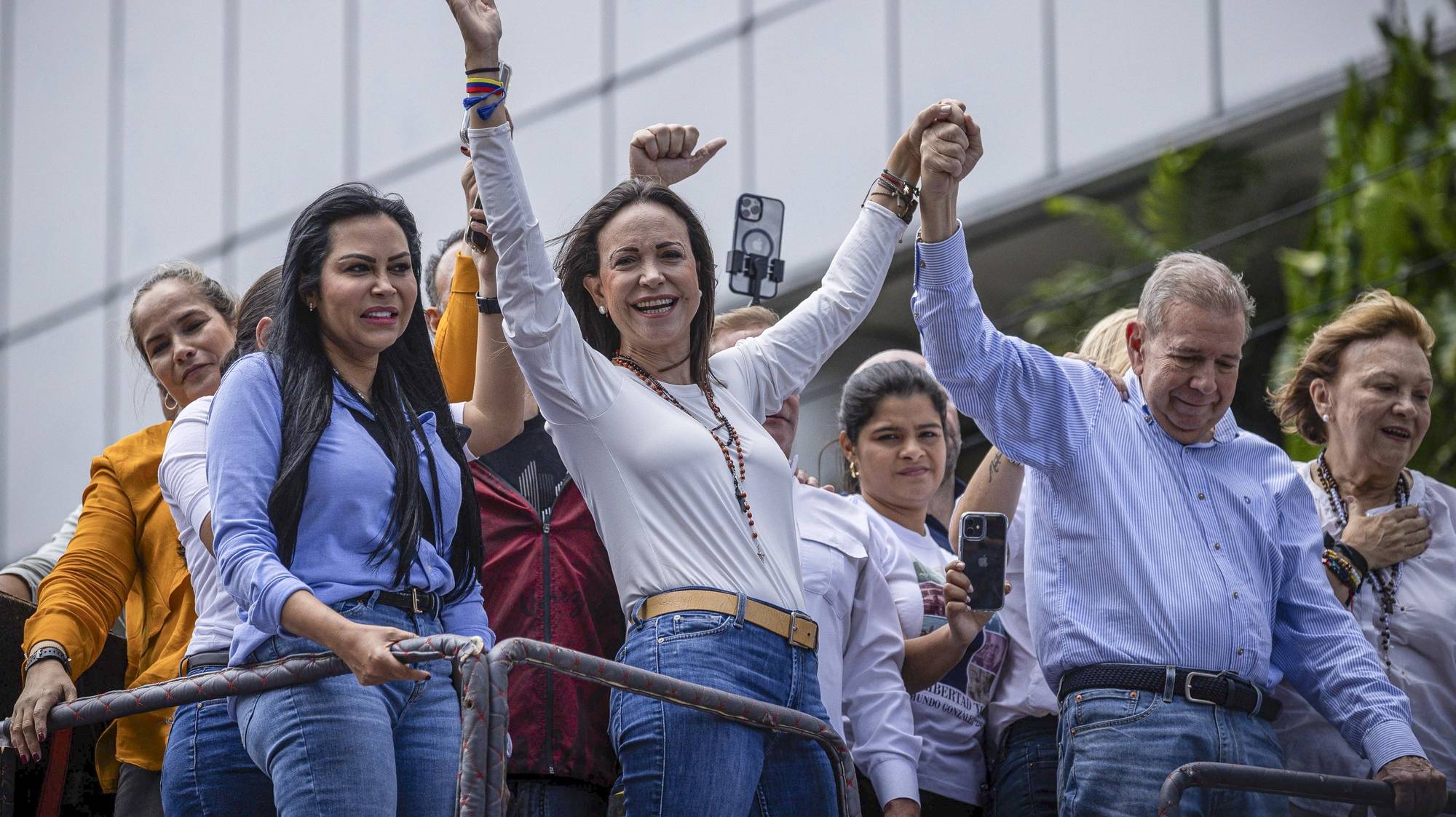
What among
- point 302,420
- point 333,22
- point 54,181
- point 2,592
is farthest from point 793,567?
point 54,181

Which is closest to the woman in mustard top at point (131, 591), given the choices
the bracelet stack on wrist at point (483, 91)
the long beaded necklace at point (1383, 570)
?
the bracelet stack on wrist at point (483, 91)

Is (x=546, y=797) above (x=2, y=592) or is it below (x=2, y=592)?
below

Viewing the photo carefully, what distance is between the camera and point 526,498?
4008 millimetres

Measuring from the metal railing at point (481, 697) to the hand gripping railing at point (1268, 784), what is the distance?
653 mm

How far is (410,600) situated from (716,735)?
63cm

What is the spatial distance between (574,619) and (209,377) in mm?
1248

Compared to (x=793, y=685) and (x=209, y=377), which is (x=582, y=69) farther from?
(x=793, y=685)

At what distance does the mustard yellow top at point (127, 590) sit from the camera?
3975mm

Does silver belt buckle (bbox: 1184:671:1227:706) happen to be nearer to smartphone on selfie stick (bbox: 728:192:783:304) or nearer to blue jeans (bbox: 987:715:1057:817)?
blue jeans (bbox: 987:715:1057:817)

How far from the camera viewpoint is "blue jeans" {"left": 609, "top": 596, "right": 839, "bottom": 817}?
132 inches

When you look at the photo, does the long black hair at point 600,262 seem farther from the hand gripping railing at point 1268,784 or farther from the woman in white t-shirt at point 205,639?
the hand gripping railing at point 1268,784

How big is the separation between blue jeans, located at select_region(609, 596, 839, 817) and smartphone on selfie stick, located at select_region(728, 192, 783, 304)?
1.50 metres

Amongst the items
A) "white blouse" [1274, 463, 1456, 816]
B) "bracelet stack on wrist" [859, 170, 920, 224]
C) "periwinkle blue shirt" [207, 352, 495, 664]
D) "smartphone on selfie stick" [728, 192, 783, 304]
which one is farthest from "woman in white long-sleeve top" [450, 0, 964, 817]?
"white blouse" [1274, 463, 1456, 816]

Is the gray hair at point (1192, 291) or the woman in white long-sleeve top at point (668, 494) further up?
the gray hair at point (1192, 291)
